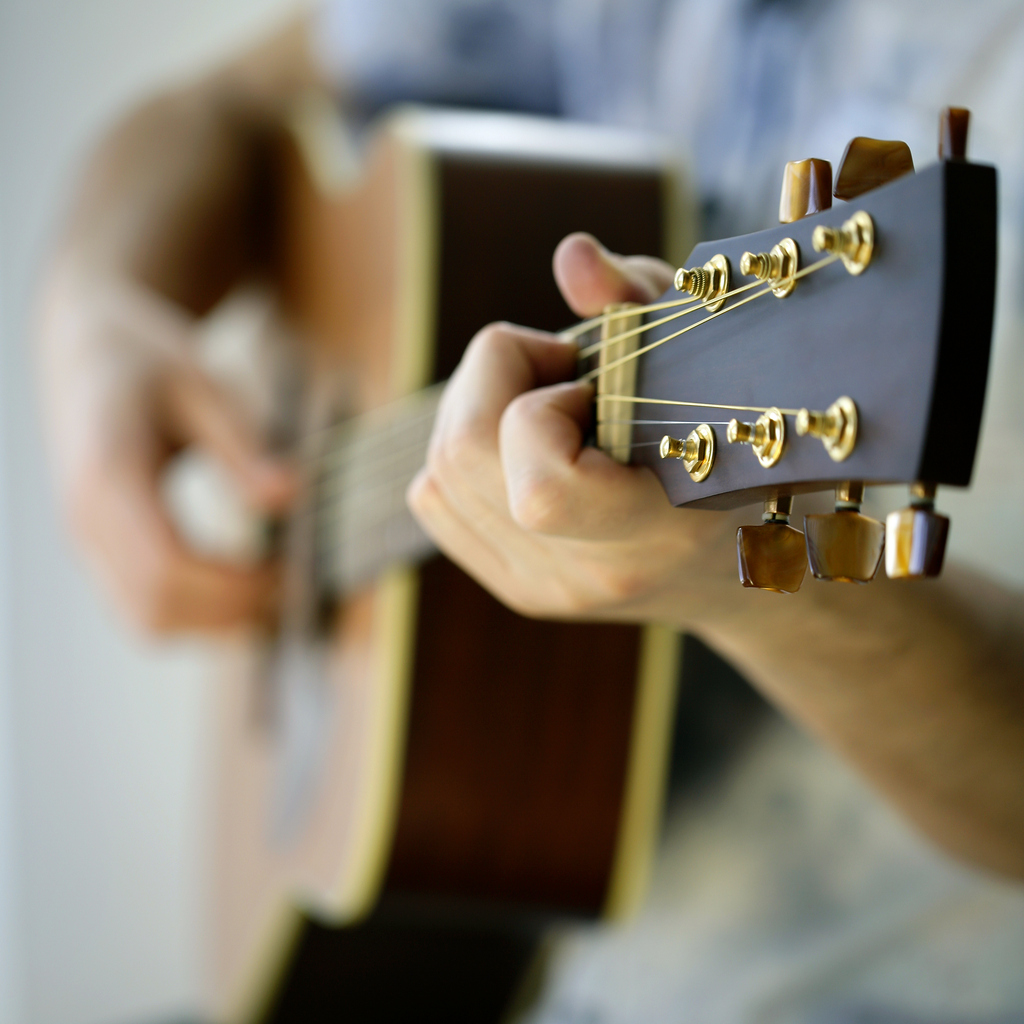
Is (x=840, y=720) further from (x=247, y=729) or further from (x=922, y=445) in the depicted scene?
(x=247, y=729)

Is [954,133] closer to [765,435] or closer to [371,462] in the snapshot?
[765,435]

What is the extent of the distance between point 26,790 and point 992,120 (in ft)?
5.33

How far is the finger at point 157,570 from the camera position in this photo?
0.82m

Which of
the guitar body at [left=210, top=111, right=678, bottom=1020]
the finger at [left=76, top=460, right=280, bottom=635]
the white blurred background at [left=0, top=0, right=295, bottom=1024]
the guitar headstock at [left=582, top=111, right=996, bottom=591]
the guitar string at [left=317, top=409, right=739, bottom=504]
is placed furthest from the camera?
the white blurred background at [left=0, top=0, right=295, bottom=1024]

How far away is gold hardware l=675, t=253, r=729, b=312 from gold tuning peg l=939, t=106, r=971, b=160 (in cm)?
8

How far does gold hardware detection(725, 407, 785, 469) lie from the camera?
26 centimetres

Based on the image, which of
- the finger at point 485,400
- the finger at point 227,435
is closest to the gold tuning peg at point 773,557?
the finger at point 485,400

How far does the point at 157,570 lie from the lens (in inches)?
32.4

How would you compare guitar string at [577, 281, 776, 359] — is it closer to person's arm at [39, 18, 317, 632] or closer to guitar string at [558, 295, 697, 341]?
guitar string at [558, 295, 697, 341]

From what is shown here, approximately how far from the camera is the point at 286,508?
2.76 feet

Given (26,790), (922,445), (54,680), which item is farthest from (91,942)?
(922,445)

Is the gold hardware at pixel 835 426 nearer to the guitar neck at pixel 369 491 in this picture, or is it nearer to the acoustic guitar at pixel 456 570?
the acoustic guitar at pixel 456 570

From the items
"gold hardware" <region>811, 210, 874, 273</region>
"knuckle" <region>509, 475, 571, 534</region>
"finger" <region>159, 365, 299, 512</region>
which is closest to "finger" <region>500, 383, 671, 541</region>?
"knuckle" <region>509, 475, 571, 534</region>

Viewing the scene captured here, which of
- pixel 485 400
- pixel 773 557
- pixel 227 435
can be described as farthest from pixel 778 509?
pixel 227 435
